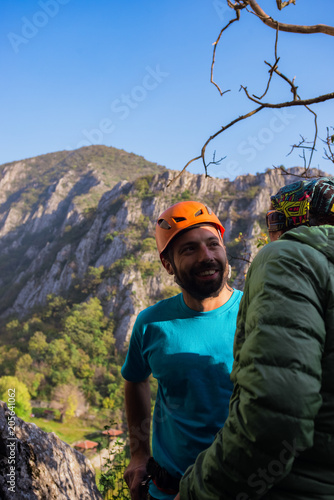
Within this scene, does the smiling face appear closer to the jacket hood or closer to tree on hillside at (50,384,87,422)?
the jacket hood

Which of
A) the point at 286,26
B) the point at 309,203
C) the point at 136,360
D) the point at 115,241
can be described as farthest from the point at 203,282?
the point at 115,241

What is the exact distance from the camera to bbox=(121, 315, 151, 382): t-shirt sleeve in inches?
63.5

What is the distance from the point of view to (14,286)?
3187 inches

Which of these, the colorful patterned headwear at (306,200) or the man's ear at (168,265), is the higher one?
the colorful patterned headwear at (306,200)

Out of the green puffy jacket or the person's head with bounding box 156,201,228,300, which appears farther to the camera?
the person's head with bounding box 156,201,228,300

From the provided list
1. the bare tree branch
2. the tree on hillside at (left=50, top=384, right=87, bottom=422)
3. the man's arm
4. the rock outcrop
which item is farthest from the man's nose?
the tree on hillside at (left=50, top=384, right=87, bottom=422)

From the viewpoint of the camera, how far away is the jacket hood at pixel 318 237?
73 cm

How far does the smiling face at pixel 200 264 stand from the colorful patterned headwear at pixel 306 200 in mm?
563

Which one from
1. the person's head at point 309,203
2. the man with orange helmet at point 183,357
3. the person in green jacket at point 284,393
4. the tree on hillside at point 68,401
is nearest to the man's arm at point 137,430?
the man with orange helmet at point 183,357

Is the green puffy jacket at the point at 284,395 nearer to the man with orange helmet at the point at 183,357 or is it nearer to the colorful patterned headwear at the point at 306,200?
the colorful patterned headwear at the point at 306,200

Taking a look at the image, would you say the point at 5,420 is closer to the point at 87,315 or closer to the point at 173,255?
the point at 173,255

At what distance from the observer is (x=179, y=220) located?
162 cm

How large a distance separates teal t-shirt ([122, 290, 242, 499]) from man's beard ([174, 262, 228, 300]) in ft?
0.30

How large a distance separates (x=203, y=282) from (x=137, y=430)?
0.80 m
